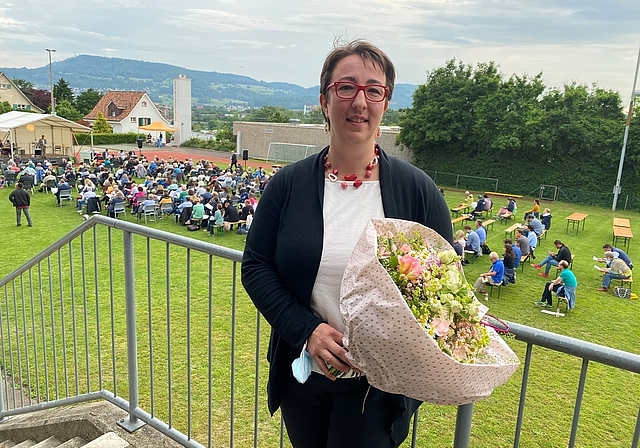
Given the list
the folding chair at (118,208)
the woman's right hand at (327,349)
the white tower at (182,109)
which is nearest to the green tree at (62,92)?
the white tower at (182,109)

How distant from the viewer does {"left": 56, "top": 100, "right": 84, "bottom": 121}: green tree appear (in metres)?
57.7

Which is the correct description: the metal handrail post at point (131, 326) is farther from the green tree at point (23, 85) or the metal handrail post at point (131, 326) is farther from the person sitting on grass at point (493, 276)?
the green tree at point (23, 85)

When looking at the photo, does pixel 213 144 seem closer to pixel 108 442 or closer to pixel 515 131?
pixel 515 131

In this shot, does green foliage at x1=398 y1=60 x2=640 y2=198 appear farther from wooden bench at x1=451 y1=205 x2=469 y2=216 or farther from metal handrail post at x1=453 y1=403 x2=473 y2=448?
metal handrail post at x1=453 y1=403 x2=473 y2=448

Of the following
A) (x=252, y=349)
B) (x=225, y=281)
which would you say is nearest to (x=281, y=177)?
(x=252, y=349)

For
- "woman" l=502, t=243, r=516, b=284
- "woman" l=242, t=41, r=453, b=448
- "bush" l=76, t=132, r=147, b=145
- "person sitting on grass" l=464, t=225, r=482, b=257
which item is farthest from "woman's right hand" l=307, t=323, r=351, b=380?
"bush" l=76, t=132, r=147, b=145

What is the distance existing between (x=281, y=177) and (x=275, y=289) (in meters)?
0.39

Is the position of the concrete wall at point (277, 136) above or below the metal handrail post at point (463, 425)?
below

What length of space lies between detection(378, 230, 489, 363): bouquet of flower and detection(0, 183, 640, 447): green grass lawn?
873 mm

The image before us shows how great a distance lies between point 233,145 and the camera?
48844 mm

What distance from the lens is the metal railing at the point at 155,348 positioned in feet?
7.87

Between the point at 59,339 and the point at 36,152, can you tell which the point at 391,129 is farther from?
the point at 59,339

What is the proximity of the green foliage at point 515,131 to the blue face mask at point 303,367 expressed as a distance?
3052 cm

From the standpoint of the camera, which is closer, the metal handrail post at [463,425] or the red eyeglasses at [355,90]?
the red eyeglasses at [355,90]
